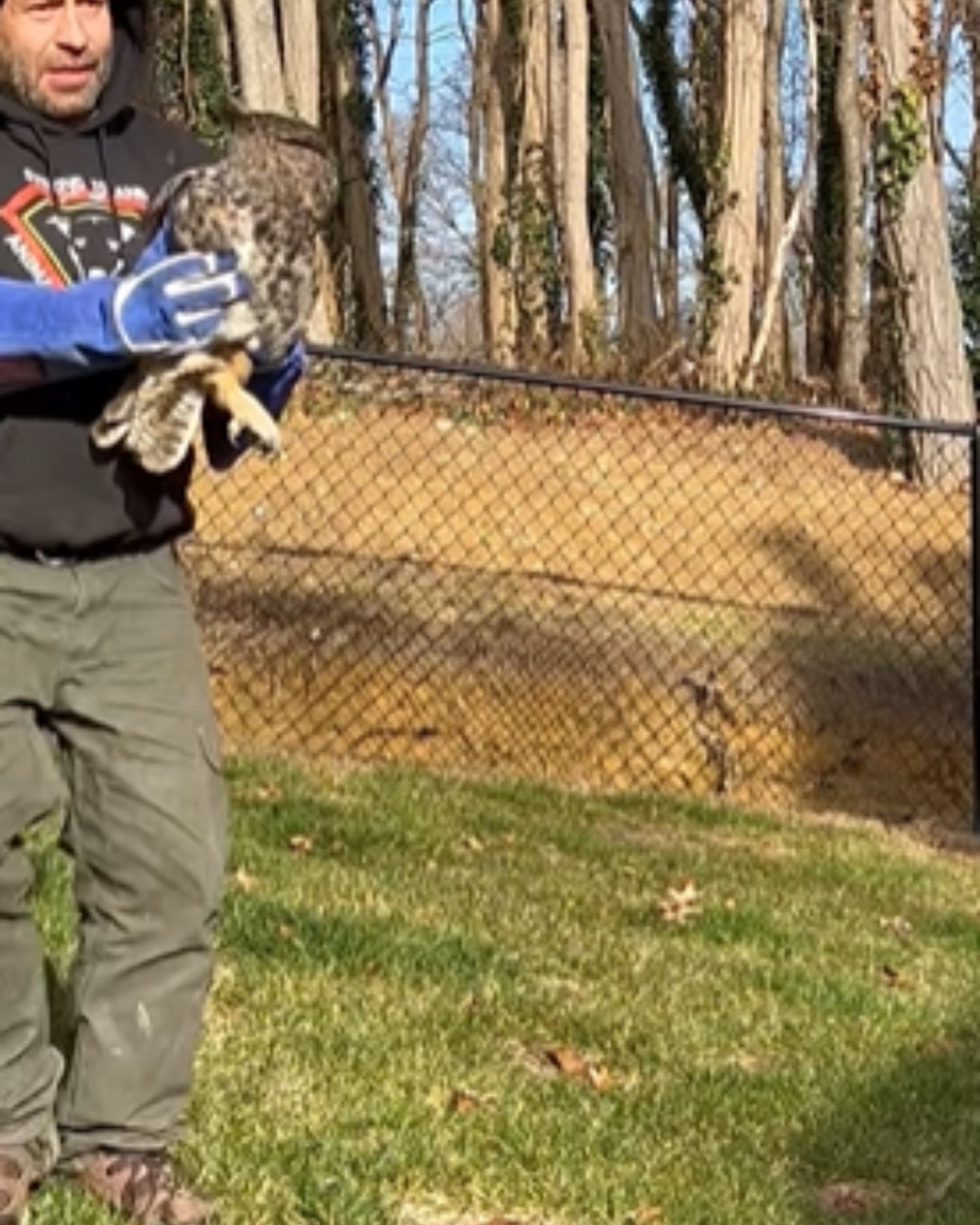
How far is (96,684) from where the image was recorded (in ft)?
10.6

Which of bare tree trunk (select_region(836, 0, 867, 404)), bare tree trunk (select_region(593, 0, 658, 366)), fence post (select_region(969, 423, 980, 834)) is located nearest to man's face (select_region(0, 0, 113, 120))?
fence post (select_region(969, 423, 980, 834))

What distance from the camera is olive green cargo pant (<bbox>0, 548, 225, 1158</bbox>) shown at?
320cm

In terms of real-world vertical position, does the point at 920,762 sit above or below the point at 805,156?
below

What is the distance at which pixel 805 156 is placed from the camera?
2797 cm

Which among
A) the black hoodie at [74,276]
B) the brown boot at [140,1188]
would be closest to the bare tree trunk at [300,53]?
the black hoodie at [74,276]

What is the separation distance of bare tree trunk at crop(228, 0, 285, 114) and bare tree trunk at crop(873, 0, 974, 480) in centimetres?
398

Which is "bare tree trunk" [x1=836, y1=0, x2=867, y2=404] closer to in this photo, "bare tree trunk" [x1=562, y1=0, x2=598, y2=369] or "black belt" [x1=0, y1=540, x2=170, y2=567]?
"bare tree trunk" [x1=562, y1=0, x2=598, y2=369]

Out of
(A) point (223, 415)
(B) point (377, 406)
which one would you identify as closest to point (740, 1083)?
(A) point (223, 415)

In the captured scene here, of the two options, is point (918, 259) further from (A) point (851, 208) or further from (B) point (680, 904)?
(A) point (851, 208)

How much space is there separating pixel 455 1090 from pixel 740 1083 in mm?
691

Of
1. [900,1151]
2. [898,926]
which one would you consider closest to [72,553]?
[900,1151]

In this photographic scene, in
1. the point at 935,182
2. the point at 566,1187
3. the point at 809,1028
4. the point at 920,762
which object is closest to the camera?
the point at 566,1187

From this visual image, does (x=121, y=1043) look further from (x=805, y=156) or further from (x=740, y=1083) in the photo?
(x=805, y=156)

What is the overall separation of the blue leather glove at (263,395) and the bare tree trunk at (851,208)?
18.6 m
